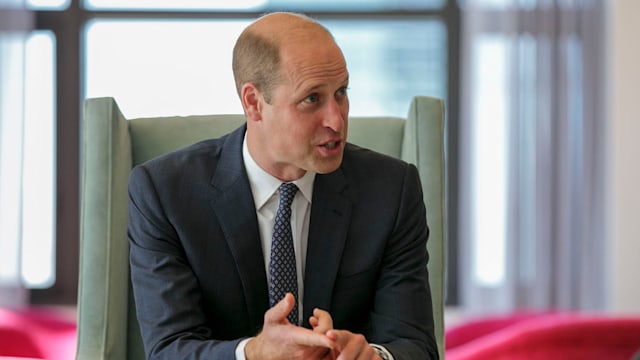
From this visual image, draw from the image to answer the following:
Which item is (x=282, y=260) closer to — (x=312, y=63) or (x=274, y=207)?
(x=274, y=207)

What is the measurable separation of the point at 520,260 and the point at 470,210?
1.06 feet

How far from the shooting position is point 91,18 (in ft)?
14.4

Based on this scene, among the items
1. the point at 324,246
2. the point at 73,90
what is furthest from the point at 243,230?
the point at 73,90

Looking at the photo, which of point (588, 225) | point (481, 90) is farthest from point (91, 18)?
point (588, 225)

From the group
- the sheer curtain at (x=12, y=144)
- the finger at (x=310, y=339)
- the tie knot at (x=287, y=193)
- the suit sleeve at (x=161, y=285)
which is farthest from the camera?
the sheer curtain at (x=12, y=144)

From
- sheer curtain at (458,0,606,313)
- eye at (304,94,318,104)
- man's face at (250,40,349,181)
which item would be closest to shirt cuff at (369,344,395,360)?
man's face at (250,40,349,181)

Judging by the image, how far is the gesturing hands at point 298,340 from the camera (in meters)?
1.66

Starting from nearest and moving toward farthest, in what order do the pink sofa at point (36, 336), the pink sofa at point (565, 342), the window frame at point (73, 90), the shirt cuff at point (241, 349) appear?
→ the shirt cuff at point (241, 349), the pink sofa at point (565, 342), the pink sofa at point (36, 336), the window frame at point (73, 90)

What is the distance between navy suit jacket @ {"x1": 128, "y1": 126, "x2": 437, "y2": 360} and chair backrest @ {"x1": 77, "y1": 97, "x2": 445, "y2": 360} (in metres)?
0.12

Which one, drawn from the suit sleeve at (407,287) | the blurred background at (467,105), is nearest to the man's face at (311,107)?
the suit sleeve at (407,287)

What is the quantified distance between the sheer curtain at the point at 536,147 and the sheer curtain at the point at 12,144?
6.57 feet

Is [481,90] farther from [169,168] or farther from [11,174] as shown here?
[169,168]

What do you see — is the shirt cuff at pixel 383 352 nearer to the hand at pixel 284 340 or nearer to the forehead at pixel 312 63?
the hand at pixel 284 340

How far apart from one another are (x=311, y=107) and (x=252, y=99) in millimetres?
138
